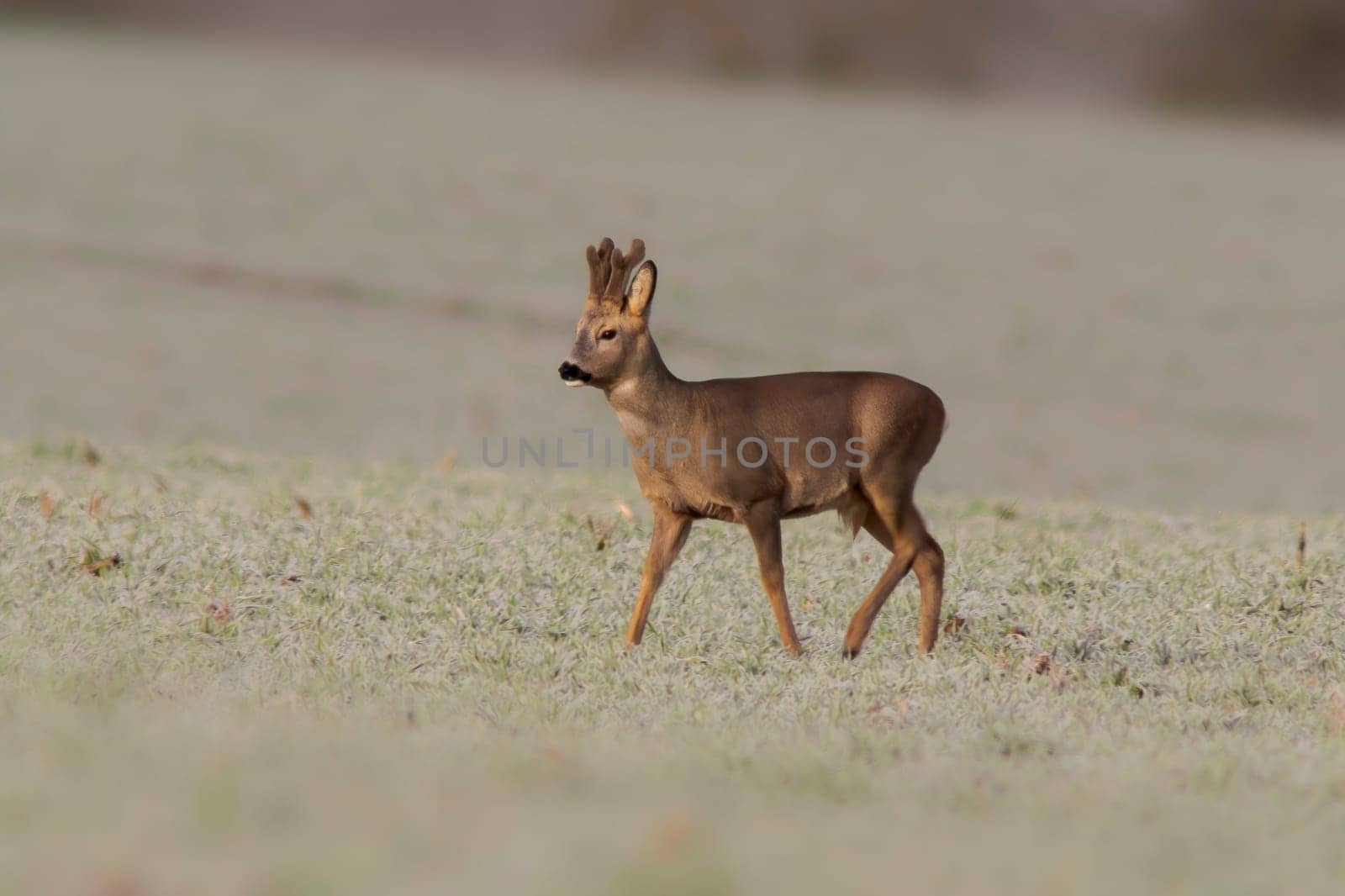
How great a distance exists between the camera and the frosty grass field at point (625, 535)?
174 inches

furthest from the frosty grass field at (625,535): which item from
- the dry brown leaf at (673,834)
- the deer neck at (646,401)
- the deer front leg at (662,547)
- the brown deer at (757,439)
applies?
the deer neck at (646,401)

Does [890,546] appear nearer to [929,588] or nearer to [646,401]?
[929,588]

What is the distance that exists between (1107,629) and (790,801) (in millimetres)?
3391

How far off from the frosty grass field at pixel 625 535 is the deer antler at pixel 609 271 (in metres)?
1.63

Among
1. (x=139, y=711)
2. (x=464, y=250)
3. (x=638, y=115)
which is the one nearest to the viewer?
(x=139, y=711)

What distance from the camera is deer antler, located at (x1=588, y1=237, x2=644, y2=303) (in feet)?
22.5

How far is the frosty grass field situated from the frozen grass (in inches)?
1.0

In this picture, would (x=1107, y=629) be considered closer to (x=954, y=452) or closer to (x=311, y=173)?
(x=954, y=452)

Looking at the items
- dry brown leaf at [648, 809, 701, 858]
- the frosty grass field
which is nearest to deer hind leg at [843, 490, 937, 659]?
the frosty grass field

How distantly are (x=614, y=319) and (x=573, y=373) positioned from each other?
335 mm

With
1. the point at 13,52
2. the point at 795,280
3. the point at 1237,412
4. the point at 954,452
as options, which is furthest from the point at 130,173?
the point at 1237,412

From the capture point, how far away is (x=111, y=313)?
23.3 meters

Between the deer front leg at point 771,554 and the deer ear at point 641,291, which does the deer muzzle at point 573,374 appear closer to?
the deer ear at point 641,291

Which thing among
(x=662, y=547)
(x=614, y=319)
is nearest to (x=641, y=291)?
(x=614, y=319)
